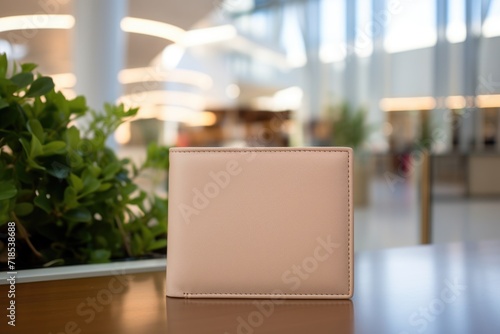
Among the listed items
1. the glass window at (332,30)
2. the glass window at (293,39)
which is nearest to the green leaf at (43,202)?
the glass window at (332,30)

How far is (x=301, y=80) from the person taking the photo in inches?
276

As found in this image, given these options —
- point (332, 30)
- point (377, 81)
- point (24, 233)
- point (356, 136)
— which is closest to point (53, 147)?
point (24, 233)

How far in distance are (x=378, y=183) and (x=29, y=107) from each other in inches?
200

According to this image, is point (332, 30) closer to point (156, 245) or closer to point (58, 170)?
point (156, 245)

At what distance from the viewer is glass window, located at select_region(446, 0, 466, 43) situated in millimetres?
4602

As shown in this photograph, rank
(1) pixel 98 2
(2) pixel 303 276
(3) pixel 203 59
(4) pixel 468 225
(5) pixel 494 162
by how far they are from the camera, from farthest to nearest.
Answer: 1. (3) pixel 203 59
2. (5) pixel 494 162
3. (4) pixel 468 225
4. (1) pixel 98 2
5. (2) pixel 303 276

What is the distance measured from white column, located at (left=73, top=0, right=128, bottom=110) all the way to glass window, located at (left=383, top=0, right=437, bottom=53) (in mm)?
3889

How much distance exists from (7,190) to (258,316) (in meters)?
0.32

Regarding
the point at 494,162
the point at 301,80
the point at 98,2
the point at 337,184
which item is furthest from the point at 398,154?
the point at 337,184

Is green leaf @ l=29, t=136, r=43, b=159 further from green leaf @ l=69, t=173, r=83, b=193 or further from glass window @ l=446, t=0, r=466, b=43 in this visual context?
glass window @ l=446, t=0, r=466, b=43

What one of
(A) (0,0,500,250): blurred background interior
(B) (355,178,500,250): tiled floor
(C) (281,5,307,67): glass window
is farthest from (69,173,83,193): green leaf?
(C) (281,5,307,67): glass window

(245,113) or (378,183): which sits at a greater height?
(245,113)

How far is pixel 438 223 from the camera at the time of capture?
2990mm

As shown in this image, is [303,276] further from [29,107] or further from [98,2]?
[98,2]
